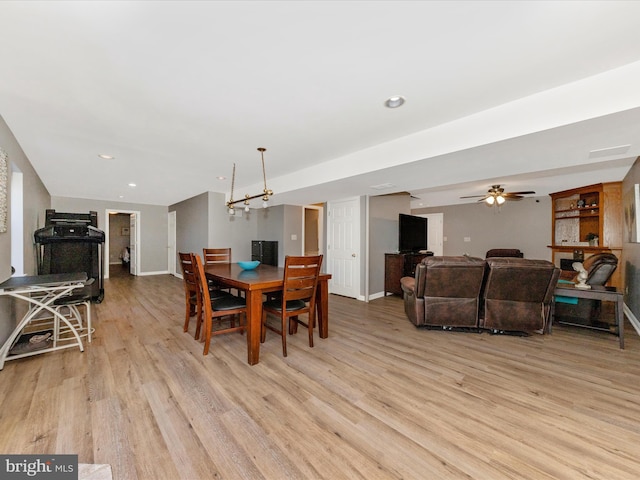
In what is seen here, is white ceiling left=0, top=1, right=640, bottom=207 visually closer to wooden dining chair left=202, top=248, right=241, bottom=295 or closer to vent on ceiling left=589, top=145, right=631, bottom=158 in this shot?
vent on ceiling left=589, top=145, right=631, bottom=158

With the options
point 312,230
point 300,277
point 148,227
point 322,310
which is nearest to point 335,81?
point 300,277

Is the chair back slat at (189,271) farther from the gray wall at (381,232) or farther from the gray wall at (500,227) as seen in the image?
the gray wall at (500,227)

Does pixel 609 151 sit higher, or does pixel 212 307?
pixel 609 151

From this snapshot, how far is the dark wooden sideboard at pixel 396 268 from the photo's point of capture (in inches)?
208

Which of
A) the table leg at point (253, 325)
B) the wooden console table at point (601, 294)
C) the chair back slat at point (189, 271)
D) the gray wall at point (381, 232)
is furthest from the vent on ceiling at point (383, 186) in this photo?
the chair back slat at point (189, 271)

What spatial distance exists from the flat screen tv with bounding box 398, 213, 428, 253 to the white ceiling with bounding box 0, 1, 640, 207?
7.12 ft

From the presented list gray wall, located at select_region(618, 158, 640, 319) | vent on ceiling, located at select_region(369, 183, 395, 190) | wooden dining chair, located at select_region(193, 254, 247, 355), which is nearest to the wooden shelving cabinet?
gray wall, located at select_region(618, 158, 640, 319)

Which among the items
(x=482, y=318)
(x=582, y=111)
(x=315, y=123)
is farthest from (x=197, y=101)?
(x=482, y=318)

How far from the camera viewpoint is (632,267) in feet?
12.0

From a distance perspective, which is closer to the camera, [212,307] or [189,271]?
[212,307]

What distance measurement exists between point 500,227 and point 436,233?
170 cm

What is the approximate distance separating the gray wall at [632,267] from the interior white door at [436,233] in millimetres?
4092

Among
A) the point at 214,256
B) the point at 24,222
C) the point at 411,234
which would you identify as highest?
the point at 24,222

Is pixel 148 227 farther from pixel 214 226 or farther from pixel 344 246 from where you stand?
pixel 344 246
